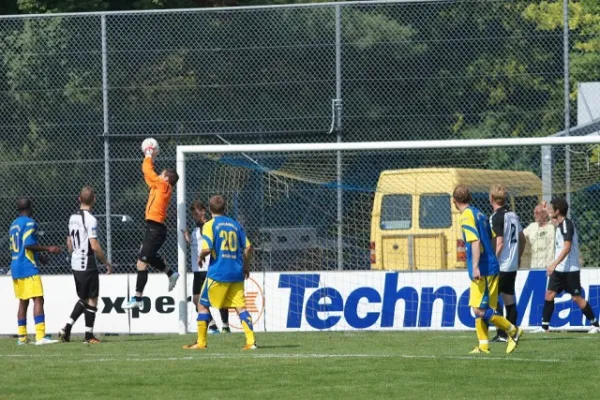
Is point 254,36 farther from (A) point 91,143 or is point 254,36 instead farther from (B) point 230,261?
(B) point 230,261

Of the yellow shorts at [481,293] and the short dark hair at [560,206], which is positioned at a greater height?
the short dark hair at [560,206]

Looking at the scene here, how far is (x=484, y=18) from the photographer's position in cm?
2131

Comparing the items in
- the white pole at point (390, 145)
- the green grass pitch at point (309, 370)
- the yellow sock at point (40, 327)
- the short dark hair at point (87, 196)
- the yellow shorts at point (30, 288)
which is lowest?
the green grass pitch at point (309, 370)

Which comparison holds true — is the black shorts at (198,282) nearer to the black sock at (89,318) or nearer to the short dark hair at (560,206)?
the black sock at (89,318)

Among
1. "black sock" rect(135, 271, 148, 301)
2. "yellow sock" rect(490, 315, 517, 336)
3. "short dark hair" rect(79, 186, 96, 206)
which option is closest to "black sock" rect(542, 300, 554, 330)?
"yellow sock" rect(490, 315, 517, 336)

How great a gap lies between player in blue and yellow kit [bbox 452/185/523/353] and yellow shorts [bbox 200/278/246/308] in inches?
106

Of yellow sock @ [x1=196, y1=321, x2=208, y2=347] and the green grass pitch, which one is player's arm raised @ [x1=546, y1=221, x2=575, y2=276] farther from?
yellow sock @ [x1=196, y1=321, x2=208, y2=347]

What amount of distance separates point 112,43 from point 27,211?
4523mm

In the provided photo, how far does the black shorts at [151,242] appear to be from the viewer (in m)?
18.7

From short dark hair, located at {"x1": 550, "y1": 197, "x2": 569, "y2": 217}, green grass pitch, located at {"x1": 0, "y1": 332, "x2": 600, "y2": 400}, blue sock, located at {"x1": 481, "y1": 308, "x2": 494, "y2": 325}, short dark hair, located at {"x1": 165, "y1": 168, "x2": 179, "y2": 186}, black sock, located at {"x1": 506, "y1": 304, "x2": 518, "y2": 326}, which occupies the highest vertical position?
short dark hair, located at {"x1": 165, "y1": 168, "x2": 179, "y2": 186}

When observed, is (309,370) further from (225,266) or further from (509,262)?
(509,262)

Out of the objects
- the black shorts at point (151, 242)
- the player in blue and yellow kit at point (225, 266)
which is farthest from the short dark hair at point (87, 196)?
the player in blue and yellow kit at point (225, 266)

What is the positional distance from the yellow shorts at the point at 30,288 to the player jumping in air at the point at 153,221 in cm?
126

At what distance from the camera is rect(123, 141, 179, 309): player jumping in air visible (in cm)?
1862
